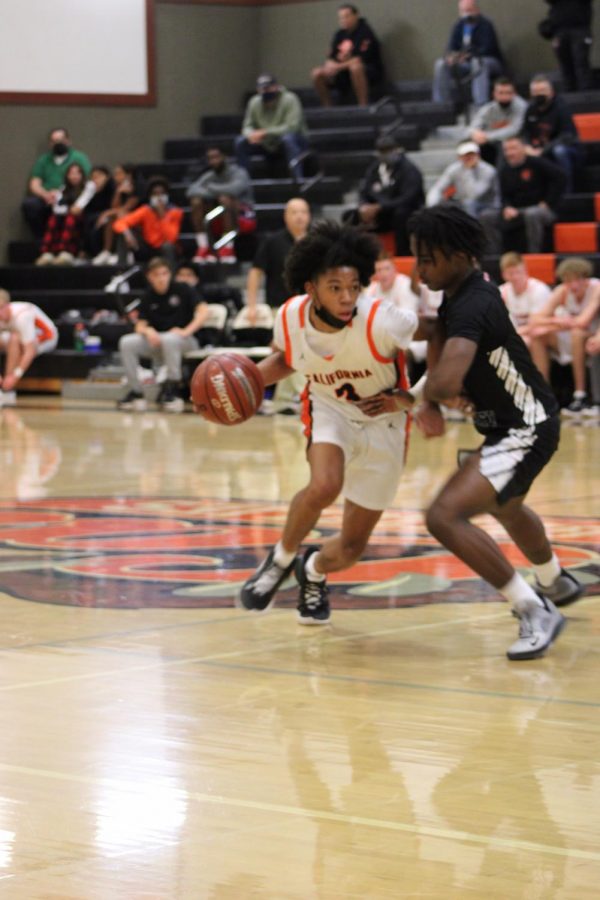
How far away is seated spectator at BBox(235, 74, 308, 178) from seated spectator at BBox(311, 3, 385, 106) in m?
1.26

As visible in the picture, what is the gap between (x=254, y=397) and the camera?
553cm

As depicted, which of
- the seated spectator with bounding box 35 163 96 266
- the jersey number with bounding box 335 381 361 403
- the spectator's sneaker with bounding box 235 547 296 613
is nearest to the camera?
the jersey number with bounding box 335 381 361 403

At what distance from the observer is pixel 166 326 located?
16.8 metres

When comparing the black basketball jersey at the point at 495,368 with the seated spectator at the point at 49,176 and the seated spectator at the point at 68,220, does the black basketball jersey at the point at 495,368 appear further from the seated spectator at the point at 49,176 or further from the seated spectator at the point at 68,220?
the seated spectator at the point at 49,176

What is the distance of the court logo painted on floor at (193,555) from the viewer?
20.0 feet

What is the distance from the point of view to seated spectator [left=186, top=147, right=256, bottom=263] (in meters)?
→ 18.9

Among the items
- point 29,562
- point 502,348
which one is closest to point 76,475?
point 29,562

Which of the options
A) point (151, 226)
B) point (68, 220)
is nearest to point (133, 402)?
point (151, 226)

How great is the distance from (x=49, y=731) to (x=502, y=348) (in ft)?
6.27

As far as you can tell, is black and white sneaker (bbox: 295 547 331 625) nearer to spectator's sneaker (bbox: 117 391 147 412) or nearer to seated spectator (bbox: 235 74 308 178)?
spectator's sneaker (bbox: 117 391 147 412)

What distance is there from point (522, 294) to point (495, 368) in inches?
378

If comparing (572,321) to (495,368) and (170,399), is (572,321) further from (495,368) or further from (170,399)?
(495,368)

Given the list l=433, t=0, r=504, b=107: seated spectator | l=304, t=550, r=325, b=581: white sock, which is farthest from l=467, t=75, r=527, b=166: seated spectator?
l=304, t=550, r=325, b=581: white sock

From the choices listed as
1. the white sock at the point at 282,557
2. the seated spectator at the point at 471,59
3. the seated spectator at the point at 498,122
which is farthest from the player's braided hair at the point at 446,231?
the seated spectator at the point at 471,59
